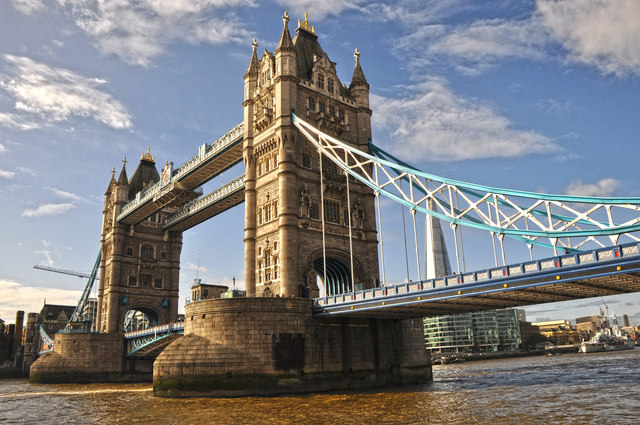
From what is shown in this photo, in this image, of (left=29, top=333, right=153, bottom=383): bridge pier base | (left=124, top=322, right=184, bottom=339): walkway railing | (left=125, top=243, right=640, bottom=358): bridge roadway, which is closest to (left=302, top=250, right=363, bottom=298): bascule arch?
(left=125, top=243, right=640, bottom=358): bridge roadway

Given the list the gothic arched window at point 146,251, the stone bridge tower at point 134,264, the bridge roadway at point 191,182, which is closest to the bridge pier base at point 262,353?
the bridge roadway at point 191,182

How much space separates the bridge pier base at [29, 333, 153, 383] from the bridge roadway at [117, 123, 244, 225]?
1779cm

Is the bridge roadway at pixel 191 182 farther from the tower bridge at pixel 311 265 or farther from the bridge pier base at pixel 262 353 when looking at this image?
the bridge pier base at pixel 262 353

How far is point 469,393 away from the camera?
35812 millimetres

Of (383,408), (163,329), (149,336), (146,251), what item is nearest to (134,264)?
(146,251)

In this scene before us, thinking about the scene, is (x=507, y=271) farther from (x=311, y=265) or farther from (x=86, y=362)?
(x=86, y=362)

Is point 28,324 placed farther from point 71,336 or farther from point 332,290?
point 332,290

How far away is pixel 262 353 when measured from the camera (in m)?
36.6

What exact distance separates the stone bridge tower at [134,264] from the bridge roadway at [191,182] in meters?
2.34

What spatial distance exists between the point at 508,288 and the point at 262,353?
17046mm

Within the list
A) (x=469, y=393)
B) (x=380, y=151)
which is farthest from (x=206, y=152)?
(x=469, y=393)

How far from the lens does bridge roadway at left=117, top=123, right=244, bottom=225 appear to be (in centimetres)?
5784

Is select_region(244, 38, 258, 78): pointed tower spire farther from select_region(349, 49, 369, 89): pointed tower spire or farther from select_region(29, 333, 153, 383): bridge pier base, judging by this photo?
select_region(29, 333, 153, 383): bridge pier base

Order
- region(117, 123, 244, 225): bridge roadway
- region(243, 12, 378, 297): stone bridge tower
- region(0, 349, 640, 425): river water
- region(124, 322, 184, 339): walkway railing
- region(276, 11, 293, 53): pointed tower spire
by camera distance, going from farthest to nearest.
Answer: region(117, 123, 244, 225): bridge roadway, region(124, 322, 184, 339): walkway railing, region(276, 11, 293, 53): pointed tower spire, region(243, 12, 378, 297): stone bridge tower, region(0, 349, 640, 425): river water
